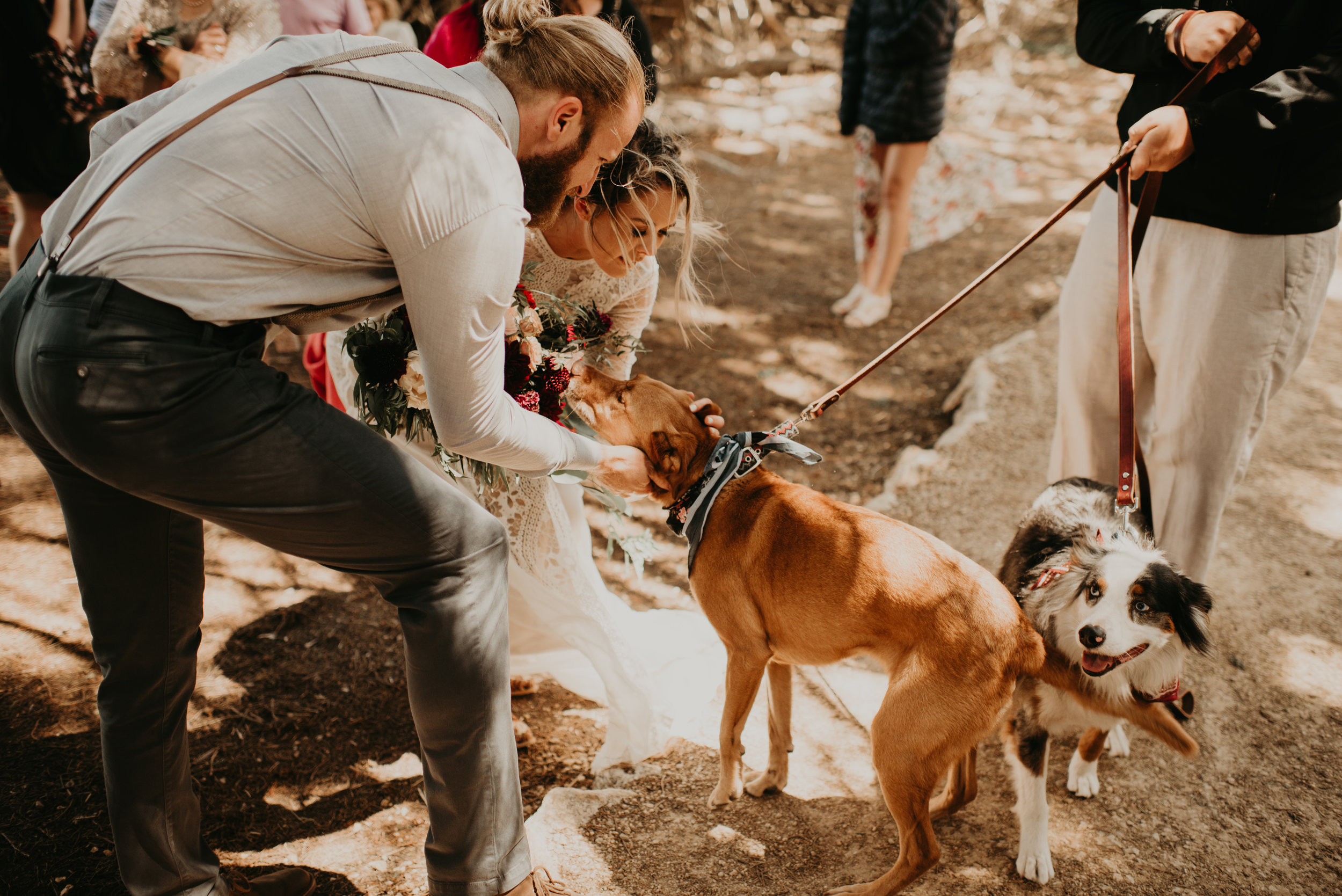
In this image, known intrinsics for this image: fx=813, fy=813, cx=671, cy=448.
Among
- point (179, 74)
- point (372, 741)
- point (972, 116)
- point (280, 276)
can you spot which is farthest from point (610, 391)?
point (972, 116)

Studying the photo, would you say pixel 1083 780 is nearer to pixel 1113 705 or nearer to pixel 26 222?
pixel 1113 705

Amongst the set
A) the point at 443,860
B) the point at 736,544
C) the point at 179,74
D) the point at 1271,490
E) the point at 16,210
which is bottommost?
the point at 1271,490

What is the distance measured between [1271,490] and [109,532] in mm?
5211

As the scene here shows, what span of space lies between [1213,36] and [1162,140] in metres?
0.35

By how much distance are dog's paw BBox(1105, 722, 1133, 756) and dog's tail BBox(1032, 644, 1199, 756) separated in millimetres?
567

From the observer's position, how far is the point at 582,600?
272cm

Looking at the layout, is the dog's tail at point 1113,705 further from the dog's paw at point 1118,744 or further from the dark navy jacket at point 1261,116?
the dark navy jacket at point 1261,116

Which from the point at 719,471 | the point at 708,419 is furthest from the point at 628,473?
the point at 708,419

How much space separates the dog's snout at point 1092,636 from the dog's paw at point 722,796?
1160 millimetres

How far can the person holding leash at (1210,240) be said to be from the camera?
233 centimetres

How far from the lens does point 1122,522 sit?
8.52 feet

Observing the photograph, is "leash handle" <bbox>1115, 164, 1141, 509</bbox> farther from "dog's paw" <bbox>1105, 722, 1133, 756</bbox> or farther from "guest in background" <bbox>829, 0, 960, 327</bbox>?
"guest in background" <bbox>829, 0, 960, 327</bbox>

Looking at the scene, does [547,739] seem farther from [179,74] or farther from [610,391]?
[179,74]

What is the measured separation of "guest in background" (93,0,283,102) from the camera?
351 cm
